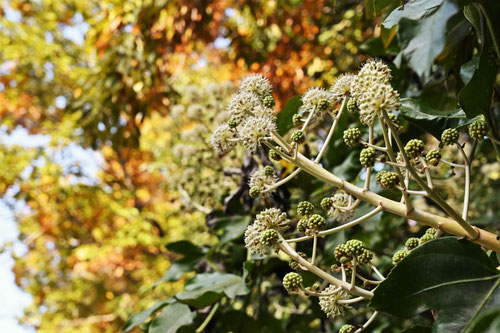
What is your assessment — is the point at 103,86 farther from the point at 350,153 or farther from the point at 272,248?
the point at 272,248

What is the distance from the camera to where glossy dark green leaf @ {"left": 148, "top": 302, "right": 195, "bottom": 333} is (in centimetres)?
128

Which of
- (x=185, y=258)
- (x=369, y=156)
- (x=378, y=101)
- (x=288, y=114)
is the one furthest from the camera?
(x=185, y=258)

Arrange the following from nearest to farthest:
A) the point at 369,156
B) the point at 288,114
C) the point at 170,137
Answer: the point at 369,156 → the point at 288,114 → the point at 170,137

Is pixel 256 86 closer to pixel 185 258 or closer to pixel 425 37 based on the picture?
pixel 425 37

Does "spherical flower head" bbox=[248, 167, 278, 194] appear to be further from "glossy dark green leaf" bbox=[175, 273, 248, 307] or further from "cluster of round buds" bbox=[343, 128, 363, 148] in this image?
"glossy dark green leaf" bbox=[175, 273, 248, 307]

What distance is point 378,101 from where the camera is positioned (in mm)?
655

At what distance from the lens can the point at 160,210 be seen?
5480mm

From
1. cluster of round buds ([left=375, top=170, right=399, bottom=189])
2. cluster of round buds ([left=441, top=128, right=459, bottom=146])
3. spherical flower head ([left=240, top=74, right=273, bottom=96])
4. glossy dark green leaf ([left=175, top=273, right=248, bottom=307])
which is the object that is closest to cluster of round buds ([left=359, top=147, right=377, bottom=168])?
cluster of round buds ([left=375, top=170, right=399, bottom=189])

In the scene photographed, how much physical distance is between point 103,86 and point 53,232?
3.80 meters

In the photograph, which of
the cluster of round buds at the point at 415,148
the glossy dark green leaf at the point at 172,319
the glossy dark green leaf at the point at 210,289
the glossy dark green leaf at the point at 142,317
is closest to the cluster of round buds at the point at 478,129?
the cluster of round buds at the point at 415,148

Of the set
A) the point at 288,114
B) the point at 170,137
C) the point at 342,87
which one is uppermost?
the point at 170,137

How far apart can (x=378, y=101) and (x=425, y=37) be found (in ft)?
0.41

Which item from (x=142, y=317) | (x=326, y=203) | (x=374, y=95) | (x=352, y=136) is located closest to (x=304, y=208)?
(x=326, y=203)

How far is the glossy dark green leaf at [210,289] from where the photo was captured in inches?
47.9
